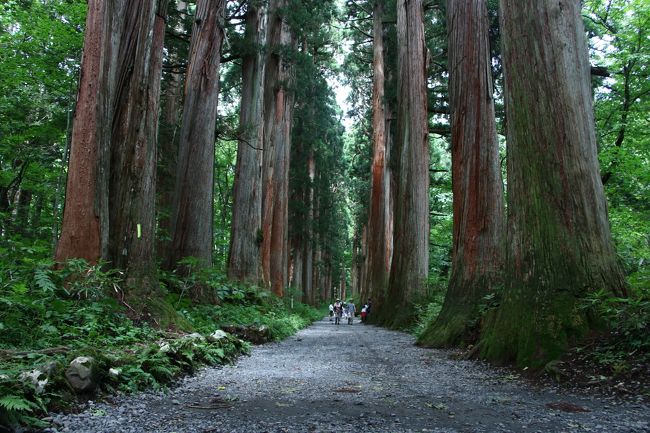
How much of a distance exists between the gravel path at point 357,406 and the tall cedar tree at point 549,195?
27.0 inches

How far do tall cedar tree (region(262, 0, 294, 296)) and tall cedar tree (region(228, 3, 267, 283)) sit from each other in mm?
2445

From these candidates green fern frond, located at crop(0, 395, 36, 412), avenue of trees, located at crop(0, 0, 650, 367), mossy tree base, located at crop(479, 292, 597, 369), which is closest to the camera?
green fern frond, located at crop(0, 395, 36, 412)

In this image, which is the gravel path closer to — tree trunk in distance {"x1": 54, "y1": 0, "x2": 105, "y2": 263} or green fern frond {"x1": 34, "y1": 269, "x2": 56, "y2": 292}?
green fern frond {"x1": 34, "y1": 269, "x2": 56, "y2": 292}

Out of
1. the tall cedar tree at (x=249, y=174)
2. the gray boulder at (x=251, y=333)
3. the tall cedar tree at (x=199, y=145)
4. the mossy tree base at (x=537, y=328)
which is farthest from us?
the tall cedar tree at (x=249, y=174)

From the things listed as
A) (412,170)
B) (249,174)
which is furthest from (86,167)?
(412,170)

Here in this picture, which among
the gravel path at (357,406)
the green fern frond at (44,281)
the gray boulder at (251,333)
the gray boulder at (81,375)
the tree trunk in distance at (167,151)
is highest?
the tree trunk in distance at (167,151)

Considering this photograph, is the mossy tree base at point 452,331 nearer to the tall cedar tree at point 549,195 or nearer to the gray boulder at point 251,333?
the tall cedar tree at point 549,195

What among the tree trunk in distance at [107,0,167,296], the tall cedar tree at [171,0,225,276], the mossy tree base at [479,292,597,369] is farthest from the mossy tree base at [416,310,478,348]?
the tall cedar tree at [171,0,225,276]

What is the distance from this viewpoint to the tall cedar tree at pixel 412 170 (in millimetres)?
14086

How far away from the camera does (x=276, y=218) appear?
21109 mm

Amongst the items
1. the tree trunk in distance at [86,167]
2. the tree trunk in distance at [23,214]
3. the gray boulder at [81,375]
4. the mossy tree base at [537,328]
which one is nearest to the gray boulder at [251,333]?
the tree trunk in distance at [86,167]

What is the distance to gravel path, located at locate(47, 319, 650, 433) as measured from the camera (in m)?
2.87

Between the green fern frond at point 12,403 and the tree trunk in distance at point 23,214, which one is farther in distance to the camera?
the tree trunk in distance at point 23,214

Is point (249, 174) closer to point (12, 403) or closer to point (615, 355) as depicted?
point (615, 355)
